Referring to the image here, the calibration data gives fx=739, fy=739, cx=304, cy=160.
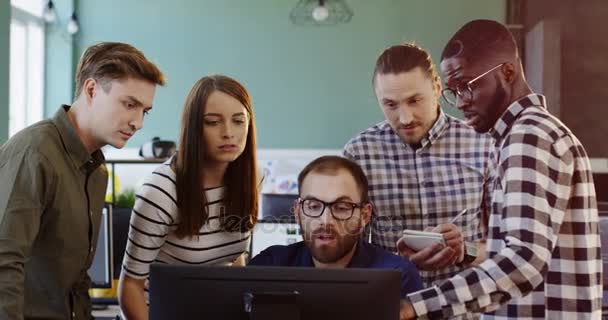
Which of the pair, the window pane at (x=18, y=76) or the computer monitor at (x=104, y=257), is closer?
the computer monitor at (x=104, y=257)

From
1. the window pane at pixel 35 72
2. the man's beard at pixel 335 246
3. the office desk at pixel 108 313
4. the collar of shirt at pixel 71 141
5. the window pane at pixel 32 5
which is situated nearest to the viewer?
the collar of shirt at pixel 71 141

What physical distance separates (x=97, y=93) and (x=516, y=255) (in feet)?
3.17

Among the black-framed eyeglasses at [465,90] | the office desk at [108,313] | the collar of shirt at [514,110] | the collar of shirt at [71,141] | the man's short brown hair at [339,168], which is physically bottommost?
the office desk at [108,313]

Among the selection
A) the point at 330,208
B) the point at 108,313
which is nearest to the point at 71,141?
the point at 330,208

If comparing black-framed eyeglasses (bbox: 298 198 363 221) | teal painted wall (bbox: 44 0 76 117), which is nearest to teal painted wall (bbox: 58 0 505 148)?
teal painted wall (bbox: 44 0 76 117)

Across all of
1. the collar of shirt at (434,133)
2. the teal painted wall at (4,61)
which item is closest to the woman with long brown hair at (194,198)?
the collar of shirt at (434,133)

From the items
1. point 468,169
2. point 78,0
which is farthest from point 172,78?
point 468,169

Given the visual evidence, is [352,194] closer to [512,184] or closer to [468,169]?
[468,169]

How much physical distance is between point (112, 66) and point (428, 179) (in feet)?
2.96

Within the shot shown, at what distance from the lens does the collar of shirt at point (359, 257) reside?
5.88 feet

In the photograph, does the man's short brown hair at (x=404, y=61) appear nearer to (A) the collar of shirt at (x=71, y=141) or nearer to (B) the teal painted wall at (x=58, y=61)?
(A) the collar of shirt at (x=71, y=141)

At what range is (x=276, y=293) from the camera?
1261 millimetres

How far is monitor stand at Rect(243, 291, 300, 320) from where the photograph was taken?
1.25m

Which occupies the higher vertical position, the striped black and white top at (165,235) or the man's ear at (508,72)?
the man's ear at (508,72)
